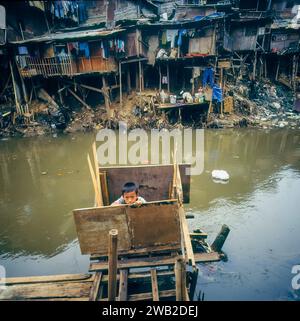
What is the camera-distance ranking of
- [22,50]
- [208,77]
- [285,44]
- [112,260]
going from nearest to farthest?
1. [112,260]
2. [22,50]
3. [208,77]
4. [285,44]

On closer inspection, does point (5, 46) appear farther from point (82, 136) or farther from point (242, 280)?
point (242, 280)

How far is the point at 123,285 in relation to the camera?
360 cm

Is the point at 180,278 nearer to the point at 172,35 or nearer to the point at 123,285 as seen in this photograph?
the point at 123,285

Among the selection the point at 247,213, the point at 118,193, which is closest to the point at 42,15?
the point at 118,193

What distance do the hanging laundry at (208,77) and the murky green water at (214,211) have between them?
17.7 ft

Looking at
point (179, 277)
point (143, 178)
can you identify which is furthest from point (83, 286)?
point (143, 178)

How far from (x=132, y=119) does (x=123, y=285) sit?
12.3 m

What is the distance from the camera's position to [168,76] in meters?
17.2

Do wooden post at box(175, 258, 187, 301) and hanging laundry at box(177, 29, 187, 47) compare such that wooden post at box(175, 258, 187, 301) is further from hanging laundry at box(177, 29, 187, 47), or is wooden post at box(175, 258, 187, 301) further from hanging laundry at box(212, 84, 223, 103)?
hanging laundry at box(177, 29, 187, 47)

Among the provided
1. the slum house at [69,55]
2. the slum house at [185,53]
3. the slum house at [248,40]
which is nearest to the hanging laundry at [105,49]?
the slum house at [69,55]

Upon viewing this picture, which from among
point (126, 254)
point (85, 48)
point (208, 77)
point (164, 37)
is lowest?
point (126, 254)

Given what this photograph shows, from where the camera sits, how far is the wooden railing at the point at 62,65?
14.8 meters

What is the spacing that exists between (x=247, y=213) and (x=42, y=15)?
19965mm

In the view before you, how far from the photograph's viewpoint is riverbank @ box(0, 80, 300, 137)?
587 inches
